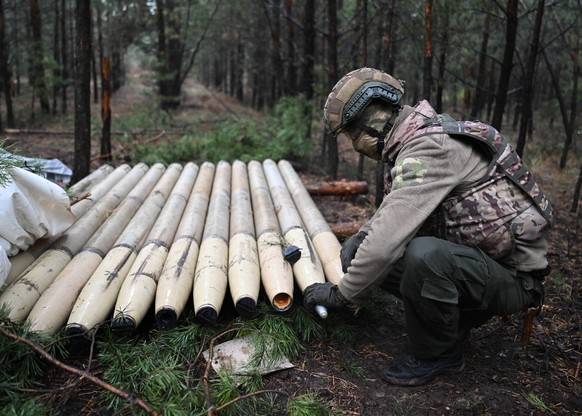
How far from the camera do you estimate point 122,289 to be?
3266mm

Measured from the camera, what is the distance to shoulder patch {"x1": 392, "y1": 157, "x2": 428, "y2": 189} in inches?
96.7

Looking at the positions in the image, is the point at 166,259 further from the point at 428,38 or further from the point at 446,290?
the point at 428,38

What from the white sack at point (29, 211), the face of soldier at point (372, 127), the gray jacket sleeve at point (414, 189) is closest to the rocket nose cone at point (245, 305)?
the gray jacket sleeve at point (414, 189)

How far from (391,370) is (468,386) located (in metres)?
0.45

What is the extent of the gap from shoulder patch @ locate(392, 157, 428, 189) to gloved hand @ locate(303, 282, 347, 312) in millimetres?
828

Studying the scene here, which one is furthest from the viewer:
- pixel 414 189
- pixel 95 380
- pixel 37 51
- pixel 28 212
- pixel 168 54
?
pixel 168 54

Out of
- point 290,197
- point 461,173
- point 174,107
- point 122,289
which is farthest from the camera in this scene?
point 174,107

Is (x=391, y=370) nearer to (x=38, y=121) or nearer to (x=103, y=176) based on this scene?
(x=103, y=176)

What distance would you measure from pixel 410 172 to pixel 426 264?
0.49 meters

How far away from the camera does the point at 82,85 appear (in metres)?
6.11

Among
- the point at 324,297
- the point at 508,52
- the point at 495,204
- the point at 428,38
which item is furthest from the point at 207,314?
the point at 508,52

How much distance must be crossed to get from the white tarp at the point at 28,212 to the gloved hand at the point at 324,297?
1.96 meters

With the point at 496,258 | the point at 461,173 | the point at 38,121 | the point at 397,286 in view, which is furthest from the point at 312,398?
the point at 38,121

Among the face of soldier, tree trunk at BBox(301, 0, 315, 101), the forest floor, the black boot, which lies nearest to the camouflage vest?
the face of soldier
